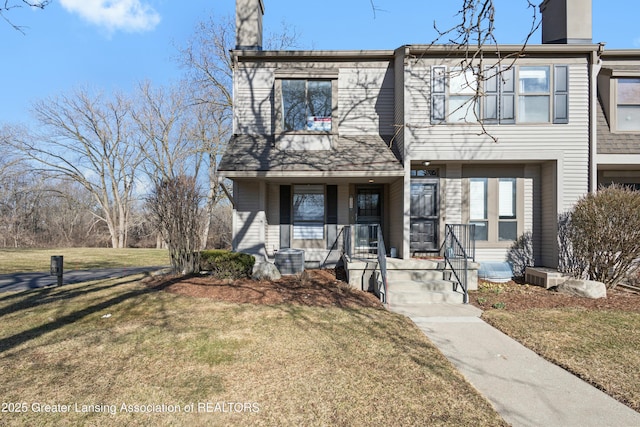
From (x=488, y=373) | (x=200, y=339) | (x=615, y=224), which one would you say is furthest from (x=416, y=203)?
(x=200, y=339)

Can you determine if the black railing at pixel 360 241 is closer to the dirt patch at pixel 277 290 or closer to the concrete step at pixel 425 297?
the dirt patch at pixel 277 290

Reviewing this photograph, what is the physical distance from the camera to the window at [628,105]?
890 cm

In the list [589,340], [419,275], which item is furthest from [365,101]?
[589,340]

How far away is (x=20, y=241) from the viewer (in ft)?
87.5

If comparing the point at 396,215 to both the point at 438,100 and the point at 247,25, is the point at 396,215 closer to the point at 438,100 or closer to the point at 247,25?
the point at 438,100

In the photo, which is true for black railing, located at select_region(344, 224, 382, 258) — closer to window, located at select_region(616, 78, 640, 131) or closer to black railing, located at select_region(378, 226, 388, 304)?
black railing, located at select_region(378, 226, 388, 304)

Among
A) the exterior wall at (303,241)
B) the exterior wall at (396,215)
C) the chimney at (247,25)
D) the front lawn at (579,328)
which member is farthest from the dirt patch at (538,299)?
the chimney at (247,25)

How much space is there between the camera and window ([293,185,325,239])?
9836 millimetres

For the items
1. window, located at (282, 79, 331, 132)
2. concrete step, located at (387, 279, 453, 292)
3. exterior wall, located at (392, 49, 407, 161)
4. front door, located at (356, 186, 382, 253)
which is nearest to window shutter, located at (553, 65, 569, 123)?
exterior wall, located at (392, 49, 407, 161)

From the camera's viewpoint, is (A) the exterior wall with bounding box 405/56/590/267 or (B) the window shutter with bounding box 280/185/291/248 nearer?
(A) the exterior wall with bounding box 405/56/590/267

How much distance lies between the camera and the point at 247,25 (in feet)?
32.6

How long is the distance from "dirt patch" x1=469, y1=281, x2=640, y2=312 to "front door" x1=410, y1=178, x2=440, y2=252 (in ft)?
5.91

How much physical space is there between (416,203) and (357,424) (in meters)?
7.23

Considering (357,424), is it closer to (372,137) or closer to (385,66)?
(372,137)
